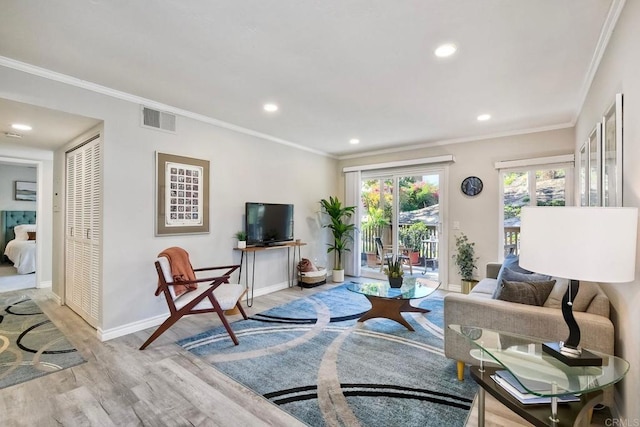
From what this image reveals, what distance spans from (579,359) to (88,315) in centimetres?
435

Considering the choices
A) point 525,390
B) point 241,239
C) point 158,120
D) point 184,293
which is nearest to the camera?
point 525,390

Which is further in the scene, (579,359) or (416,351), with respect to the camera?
(416,351)

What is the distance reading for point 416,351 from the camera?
107 inches

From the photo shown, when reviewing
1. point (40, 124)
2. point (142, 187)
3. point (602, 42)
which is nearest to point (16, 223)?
point (40, 124)

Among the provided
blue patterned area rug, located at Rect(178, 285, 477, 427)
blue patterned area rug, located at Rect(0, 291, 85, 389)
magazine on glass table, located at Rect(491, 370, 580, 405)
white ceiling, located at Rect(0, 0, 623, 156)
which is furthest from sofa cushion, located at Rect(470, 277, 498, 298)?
blue patterned area rug, located at Rect(0, 291, 85, 389)

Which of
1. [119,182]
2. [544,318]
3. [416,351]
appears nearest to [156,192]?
[119,182]

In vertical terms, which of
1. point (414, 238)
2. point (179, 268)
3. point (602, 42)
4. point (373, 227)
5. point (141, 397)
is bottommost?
point (141, 397)

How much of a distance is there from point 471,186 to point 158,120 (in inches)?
178

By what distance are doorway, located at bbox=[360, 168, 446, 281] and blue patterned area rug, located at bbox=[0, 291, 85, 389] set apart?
4.55 m

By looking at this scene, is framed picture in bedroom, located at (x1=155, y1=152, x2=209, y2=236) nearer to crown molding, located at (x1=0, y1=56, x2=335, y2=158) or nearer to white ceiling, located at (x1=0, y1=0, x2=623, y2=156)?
crown molding, located at (x1=0, y1=56, x2=335, y2=158)

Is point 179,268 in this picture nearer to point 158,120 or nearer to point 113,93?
point 158,120

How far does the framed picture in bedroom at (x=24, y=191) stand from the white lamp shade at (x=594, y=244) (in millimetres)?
9766

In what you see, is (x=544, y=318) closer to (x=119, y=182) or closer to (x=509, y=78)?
(x=509, y=78)

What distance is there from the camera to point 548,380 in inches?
52.8
